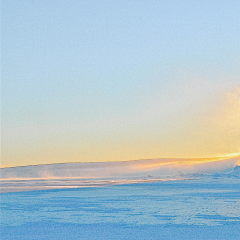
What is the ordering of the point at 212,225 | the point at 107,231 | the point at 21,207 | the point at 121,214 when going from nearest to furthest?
the point at 107,231, the point at 212,225, the point at 121,214, the point at 21,207

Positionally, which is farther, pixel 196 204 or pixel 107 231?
pixel 196 204

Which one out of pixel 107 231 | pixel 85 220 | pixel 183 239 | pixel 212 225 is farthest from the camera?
pixel 85 220

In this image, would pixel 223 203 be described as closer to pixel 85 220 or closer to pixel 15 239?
pixel 85 220

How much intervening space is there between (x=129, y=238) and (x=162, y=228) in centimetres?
153

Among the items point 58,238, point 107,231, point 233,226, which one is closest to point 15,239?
point 58,238

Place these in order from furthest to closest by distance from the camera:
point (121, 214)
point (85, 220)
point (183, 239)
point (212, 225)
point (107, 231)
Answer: point (121, 214), point (85, 220), point (212, 225), point (107, 231), point (183, 239)

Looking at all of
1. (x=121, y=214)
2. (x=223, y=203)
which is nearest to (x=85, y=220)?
(x=121, y=214)

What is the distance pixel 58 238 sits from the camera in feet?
34.9

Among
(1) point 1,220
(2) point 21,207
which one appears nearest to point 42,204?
(2) point 21,207

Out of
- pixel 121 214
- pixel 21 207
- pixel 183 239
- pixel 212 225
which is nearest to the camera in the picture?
pixel 183 239

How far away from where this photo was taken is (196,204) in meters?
16.9

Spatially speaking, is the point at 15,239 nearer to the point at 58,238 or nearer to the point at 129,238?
the point at 58,238

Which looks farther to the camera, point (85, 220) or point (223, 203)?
point (223, 203)

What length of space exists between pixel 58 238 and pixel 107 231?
4.47 feet
